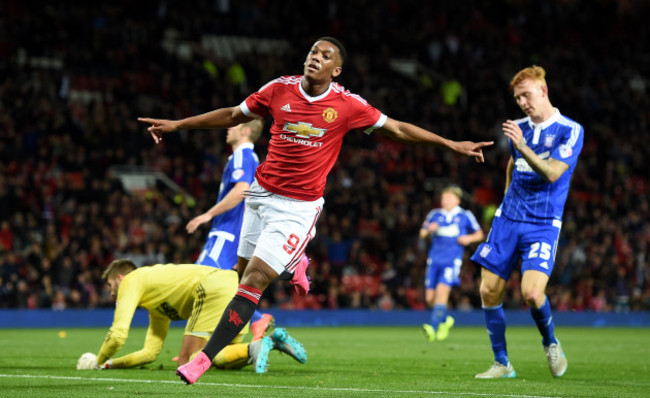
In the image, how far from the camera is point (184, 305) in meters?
8.62

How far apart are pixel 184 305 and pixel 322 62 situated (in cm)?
299

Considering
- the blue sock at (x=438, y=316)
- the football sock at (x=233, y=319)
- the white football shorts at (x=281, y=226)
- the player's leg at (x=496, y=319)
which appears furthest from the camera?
the blue sock at (x=438, y=316)

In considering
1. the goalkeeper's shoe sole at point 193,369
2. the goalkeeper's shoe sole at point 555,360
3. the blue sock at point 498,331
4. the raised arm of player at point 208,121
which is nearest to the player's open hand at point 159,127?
the raised arm of player at point 208,121

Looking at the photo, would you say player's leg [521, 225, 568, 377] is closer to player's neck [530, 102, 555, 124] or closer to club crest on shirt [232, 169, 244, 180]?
player's neck [530, 102, 555, 124]

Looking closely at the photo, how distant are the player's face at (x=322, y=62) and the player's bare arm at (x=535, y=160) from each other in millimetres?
1495

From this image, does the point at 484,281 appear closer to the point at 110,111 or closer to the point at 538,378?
the point at 538,378

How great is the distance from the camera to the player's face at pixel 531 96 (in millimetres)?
8242

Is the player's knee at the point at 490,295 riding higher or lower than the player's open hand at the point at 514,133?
lower

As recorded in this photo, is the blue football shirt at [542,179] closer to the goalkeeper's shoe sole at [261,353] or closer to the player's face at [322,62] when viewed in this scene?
the player's face at [322,62]

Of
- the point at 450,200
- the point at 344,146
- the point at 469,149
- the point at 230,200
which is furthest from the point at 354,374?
the point at 344,146

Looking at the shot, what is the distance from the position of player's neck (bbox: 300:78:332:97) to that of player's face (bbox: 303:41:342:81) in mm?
44

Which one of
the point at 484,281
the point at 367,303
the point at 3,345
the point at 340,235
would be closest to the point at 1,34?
the point at 340,235

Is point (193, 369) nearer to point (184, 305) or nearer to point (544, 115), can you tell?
point (184, 305)

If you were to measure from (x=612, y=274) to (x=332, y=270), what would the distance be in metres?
7.46
